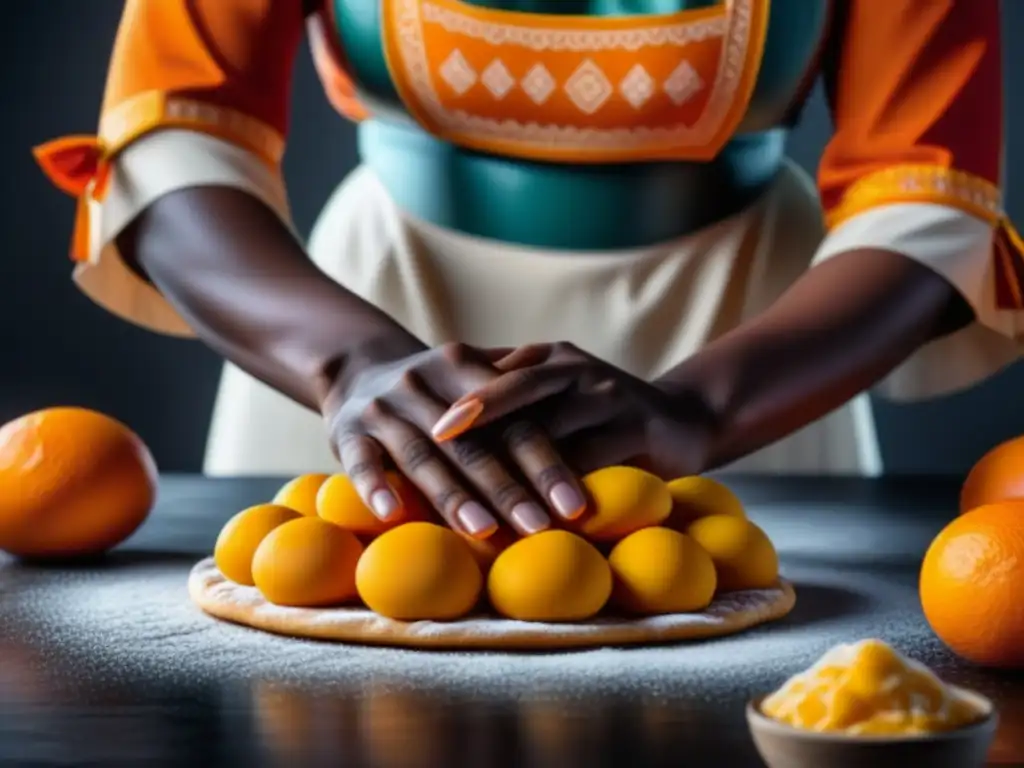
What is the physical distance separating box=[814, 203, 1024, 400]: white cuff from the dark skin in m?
0.01

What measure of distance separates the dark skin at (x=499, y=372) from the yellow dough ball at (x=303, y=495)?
29mm

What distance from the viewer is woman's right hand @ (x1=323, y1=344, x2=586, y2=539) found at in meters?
0.96

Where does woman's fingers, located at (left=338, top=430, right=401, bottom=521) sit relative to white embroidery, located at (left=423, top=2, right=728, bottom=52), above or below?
below

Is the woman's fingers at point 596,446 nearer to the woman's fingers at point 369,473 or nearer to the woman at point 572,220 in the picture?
the woman at point 572,220

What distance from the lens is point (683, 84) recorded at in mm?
1328

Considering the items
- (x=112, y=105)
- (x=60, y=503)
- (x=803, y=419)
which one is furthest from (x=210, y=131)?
(x=803, y=419)

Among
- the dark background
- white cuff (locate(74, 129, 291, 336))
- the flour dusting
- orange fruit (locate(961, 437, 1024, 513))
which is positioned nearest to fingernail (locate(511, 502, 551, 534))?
the flour dusting

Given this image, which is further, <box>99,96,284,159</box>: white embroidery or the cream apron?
the cream apron

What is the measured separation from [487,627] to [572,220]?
0.61 meters

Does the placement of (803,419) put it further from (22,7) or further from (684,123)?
(22,7)

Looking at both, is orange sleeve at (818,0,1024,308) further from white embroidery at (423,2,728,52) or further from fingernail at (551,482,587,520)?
fingernail at (551,482,587,520)

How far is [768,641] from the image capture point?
0.88m

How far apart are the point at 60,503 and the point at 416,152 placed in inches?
19.8

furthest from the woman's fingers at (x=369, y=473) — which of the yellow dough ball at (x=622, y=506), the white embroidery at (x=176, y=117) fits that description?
the white embroidery at (x=176, y=117)
